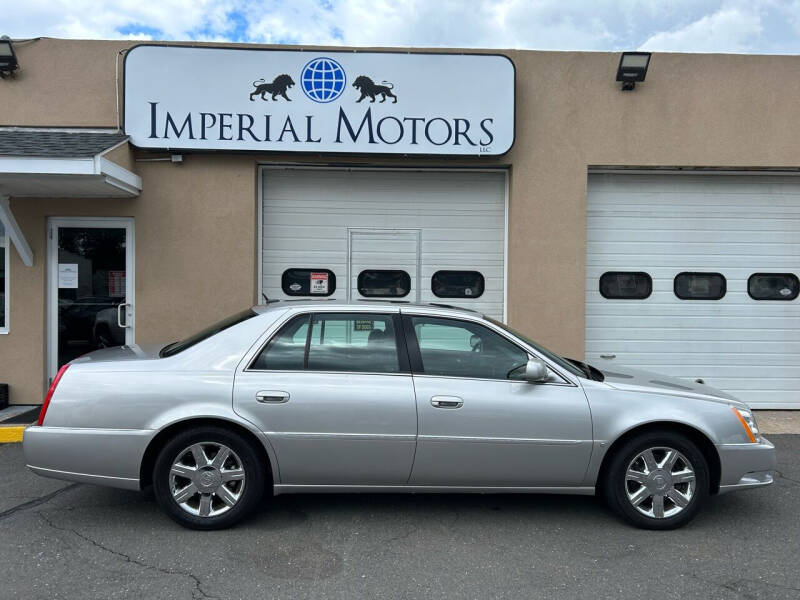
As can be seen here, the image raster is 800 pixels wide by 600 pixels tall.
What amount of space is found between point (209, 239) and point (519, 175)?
A: 3.93 metres

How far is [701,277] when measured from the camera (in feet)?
A: 26.9

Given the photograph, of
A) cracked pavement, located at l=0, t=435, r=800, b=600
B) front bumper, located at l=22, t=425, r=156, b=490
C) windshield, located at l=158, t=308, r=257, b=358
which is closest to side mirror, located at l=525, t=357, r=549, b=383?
cracked pavement, located at l=0, t=435, r=800, b=600

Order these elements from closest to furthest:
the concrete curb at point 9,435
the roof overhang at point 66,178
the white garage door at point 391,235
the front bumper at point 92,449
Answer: the front bumper at point 92,449 < the roof overhang at point 66,178 < the concrete curb at point 9,435 < the white garage door at point 391,235

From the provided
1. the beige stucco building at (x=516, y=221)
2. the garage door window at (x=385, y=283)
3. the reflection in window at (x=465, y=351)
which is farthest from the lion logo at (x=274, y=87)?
the reflection in window at (x=465, y=351)

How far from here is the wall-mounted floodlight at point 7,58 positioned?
739cm

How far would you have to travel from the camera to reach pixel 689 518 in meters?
4.26

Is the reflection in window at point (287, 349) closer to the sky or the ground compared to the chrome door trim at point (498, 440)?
closer to the sky

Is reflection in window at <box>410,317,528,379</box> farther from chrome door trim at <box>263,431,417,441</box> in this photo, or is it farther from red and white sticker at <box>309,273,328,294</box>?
red and white sticker at <box>309,273,328,294</box>

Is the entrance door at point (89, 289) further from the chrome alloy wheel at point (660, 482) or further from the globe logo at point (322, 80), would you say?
the chrome alloy wheel at point (660, 482)

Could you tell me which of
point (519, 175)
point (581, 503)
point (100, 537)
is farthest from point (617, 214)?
point (100, 537)

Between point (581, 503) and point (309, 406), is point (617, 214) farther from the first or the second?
point (309, 406)

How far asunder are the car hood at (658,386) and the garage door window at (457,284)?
3.39 m

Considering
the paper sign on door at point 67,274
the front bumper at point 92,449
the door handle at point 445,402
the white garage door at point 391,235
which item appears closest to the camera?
the front bumper at point 92,449

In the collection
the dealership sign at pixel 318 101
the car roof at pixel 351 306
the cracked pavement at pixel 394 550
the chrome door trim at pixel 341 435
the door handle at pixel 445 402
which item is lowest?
the cracked pavement at pixel 394 550
